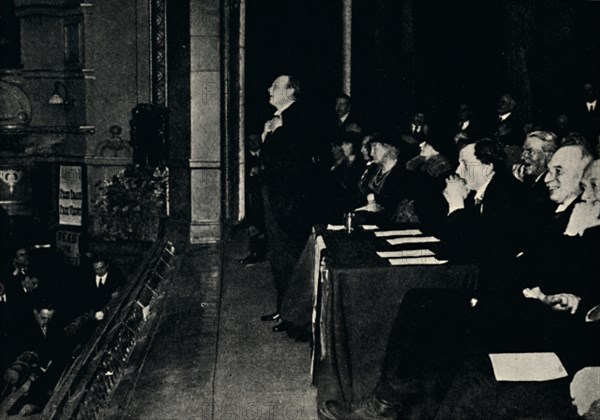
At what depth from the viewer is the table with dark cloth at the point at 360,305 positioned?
4.16 metres

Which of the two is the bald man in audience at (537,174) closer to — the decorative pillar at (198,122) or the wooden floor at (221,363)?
the wooden floor at (221,363)

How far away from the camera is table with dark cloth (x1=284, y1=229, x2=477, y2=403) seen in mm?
4160

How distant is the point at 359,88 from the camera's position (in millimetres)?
10930

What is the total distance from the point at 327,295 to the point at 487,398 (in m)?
1.13

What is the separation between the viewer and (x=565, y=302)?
11.9 feet

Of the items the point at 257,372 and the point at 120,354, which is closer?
the point at 257,372

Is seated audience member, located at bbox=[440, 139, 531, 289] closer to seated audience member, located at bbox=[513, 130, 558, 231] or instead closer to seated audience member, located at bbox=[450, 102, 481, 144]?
seated audience member, located at bbox=[513, 130, 558, 231]

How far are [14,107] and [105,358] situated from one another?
9.96 m

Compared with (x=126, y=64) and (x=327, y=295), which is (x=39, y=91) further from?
Result: (x=327, y=295)

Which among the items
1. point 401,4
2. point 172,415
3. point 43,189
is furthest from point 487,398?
A: point 43,189

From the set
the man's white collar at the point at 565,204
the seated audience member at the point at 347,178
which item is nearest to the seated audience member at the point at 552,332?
the man's white collar at the point at 565,204

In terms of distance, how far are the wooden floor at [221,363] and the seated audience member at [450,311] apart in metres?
0.55

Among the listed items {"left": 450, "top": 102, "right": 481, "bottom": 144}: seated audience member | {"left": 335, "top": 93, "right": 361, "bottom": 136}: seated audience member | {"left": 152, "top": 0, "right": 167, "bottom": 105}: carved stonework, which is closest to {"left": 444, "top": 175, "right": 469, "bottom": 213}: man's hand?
{"left": 335, "top": 93, "right": 361, "bottom": 136}: seated audience member

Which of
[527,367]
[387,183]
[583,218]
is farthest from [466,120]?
[527,367]
